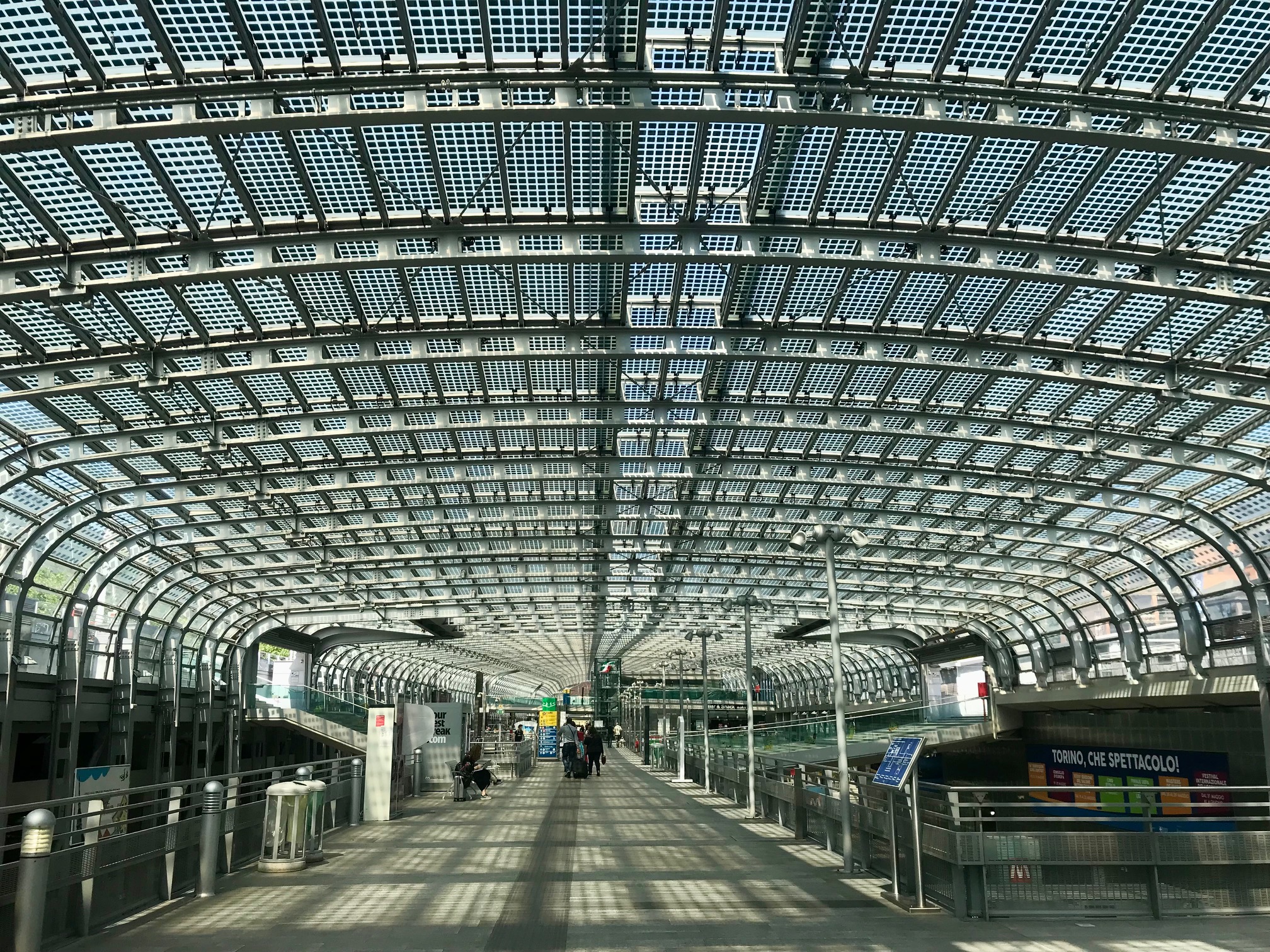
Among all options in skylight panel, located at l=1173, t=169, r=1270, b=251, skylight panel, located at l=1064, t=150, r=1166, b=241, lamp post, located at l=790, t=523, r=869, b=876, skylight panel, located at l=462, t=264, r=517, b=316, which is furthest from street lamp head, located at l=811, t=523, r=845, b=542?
skylight panel, located at l=1173, t=169, r=1270, b=251

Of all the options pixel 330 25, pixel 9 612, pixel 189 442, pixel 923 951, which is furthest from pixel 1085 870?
pixel 9 612

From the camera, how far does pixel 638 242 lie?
1655 cm

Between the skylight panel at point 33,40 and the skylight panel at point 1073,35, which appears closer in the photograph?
the skylight panel at point 33,40

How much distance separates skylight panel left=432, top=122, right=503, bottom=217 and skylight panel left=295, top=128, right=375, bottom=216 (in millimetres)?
1214

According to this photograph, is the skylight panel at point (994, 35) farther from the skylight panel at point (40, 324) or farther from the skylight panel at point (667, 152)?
the skylight panel at point (40, 324)

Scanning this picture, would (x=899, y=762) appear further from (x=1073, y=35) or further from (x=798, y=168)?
(x=1073, y=35)

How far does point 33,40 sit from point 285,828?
10.6m

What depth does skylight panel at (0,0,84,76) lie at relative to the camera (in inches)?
448

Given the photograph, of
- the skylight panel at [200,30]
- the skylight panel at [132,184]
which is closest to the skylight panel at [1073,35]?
the skylight panel at [200,30]

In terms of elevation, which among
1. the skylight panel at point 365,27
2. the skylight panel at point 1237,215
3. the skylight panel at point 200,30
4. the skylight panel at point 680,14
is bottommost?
the skylight panel at point 1237,215

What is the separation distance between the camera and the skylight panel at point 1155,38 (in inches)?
451

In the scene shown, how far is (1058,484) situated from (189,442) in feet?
77.9

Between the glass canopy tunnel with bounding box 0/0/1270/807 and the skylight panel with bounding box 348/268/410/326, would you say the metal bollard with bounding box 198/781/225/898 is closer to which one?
the glass canopy tunnel with bounding box 0/0/1270/807

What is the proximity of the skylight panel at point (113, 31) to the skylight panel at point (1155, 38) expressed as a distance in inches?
451
